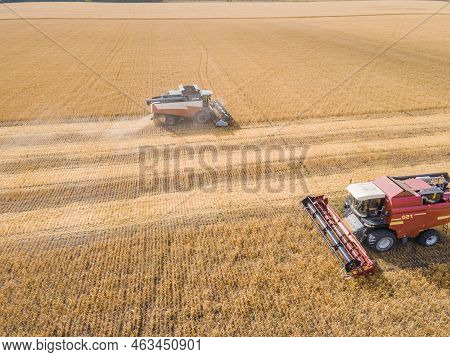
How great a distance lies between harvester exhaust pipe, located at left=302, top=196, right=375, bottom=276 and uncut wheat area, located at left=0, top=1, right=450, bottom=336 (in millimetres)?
346

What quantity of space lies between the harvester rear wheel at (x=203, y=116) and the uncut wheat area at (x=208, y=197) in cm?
52

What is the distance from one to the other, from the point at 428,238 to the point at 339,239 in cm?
280

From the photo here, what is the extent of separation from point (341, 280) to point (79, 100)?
2037cm

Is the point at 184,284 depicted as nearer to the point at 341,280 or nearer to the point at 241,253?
the point at 241,253

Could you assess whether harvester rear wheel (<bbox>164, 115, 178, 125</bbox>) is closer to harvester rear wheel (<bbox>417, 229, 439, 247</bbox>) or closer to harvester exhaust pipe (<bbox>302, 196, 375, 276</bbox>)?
harvester exhaust pipe (<bbox>302, 196, 375, 276</bbox>)

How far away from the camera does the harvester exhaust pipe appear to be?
9844 millimetres

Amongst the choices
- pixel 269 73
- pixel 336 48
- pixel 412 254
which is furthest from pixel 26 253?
pixel 336 48

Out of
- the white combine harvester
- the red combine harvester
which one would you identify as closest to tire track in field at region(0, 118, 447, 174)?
the white combine harvester

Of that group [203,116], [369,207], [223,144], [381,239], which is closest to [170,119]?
[203,116]

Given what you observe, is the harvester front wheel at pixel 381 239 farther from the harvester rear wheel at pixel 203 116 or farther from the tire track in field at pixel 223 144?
the harvester rear wheel at pixel 203 116

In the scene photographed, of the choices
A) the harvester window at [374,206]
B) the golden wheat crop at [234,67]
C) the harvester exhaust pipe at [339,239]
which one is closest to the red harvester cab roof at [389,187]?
the harvester window at [374,206]

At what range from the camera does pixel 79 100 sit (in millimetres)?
23531

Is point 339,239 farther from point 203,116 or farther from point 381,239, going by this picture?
point 203,116

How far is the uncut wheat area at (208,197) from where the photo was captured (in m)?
9.12
